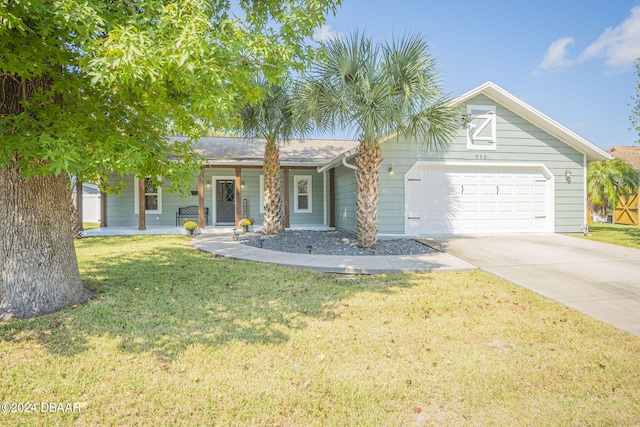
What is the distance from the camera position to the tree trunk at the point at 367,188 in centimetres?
783

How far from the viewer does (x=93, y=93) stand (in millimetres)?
3822

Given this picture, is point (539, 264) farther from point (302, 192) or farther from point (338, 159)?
point (302, 192)

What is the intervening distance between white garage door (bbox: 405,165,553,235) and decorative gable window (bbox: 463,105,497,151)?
0.75 m

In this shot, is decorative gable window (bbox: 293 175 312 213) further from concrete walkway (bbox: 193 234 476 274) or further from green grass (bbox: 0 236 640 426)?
green grass (bbox: 0 236 640 426)

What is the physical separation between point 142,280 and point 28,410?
3430mm

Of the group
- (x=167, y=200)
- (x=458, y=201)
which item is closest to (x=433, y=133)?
(x=458, y=201)

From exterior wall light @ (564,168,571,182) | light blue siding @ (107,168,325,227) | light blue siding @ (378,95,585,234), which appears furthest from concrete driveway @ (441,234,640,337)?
light blue siding @ (107,168,325,227)

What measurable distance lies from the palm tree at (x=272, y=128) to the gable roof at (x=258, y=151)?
112cm

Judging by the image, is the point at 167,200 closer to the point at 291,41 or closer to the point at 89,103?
the point at 89,103

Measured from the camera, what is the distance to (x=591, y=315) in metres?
3.92

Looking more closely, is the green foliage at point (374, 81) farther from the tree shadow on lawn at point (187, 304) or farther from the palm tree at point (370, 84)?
the tree shadow on lawn at point (187, 304)

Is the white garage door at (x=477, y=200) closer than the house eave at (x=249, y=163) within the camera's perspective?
Yes

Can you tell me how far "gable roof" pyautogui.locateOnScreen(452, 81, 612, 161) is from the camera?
993cm

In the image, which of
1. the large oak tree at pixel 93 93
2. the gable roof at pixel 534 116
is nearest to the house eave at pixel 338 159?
the gable roof at pixel 534 116
